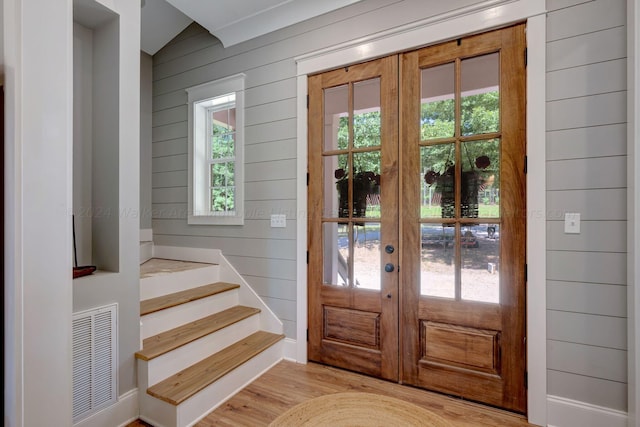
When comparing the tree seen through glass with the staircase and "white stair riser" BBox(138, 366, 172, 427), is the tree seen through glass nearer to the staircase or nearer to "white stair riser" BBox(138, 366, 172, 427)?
the staircase

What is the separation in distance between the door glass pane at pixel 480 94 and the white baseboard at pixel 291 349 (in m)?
2.14

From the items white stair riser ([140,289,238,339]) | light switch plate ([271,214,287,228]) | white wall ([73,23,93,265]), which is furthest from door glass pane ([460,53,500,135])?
white wall ([73,23,93,265])

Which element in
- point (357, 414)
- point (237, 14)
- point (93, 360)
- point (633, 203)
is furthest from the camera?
point (237, 14)

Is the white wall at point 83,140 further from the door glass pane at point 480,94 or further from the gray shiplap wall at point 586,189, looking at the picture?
the door glass pane at point 480,94

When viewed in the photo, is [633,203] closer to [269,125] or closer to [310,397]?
[310,397]

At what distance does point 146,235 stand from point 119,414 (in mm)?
2083

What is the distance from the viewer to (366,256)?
7.73 feet

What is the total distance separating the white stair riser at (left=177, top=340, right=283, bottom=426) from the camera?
1777 millimetres

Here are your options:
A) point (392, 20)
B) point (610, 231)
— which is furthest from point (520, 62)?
point (610, 231)

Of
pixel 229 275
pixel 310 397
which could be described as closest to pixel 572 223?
pixel 310 397

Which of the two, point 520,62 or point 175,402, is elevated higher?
point 520,62

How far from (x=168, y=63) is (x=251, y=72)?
126 centimetres

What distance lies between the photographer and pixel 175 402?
171cm

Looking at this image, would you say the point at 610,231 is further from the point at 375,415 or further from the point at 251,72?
the point at 251,72
